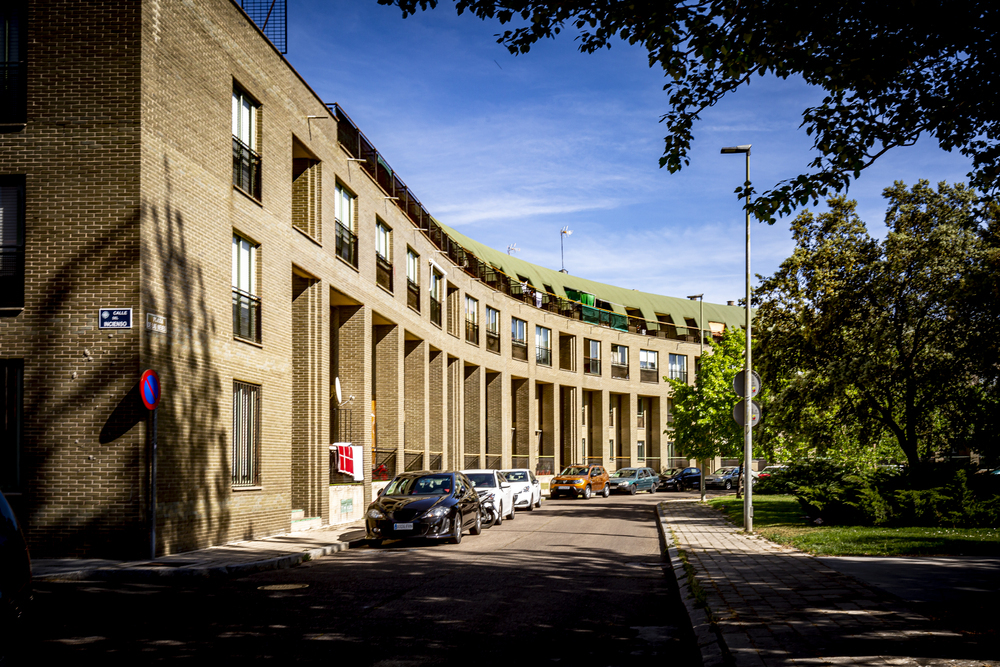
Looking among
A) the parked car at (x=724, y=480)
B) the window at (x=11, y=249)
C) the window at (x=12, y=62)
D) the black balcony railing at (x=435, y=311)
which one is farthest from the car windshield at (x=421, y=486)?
the parked car at (x=724, y=480)

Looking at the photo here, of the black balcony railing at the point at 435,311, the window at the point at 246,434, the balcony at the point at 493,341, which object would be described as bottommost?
the window at the point at 246,434

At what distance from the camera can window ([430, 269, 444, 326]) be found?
35.5m

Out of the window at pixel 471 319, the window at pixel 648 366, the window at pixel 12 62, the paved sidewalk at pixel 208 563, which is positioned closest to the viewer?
the paved sidewalk at pixel 208 563

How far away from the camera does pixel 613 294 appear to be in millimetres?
70750

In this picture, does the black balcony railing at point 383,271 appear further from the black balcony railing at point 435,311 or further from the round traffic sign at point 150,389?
the round traffic sign at point 150,389

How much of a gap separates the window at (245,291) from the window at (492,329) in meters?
26.2

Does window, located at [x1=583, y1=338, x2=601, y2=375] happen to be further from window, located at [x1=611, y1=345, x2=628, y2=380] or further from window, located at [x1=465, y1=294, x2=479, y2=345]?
window, located at [x1=465, y1=294, x2=479, y2=345]

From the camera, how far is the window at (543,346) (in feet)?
175

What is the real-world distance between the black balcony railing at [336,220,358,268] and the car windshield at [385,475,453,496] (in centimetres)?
779

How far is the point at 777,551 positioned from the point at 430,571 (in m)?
5.57

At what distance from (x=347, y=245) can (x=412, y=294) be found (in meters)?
7.26

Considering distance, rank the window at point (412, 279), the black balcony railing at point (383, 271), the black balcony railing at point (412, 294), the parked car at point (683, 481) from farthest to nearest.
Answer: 1. the parked car at point (683, 481)
2. the window at point (412, 279)
3. the black balcony railing at point (412, 294)
4. the black balcony railing at point (383, 271)

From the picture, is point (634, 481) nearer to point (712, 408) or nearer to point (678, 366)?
point (712, 408)

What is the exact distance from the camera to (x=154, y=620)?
28.7 ft
